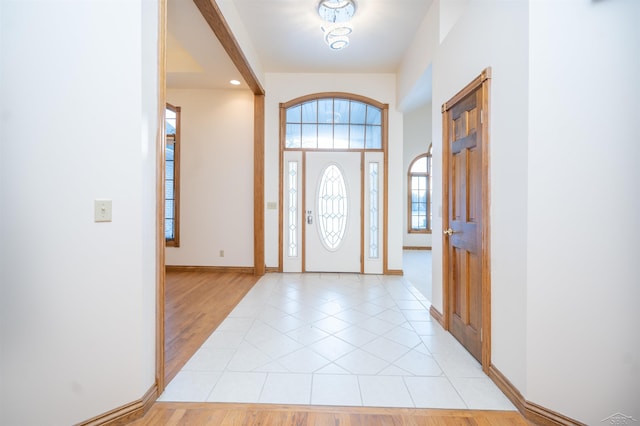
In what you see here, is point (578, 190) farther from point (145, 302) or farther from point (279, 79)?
point (279, 79)

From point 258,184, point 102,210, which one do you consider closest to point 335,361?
point 102,210

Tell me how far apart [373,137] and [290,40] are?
1.93 meters

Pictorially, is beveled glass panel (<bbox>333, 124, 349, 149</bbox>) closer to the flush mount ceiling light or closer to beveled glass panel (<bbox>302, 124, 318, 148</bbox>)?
beveled glass panel (<bbox>302, 124, 318, 148</bbox>)

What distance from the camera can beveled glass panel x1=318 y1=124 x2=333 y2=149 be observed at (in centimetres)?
503

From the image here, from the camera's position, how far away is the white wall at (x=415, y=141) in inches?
325

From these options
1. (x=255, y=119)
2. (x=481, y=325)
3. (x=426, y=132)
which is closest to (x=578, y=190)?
(x=481, y=325)

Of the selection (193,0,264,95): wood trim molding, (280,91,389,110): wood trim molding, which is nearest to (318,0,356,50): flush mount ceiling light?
(193,0,264,95): wood trim molding

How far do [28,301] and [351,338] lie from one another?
2.09m

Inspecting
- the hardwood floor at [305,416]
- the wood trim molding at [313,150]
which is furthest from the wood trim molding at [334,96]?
the hardwood floor at [305,416]

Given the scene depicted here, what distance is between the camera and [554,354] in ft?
5.17

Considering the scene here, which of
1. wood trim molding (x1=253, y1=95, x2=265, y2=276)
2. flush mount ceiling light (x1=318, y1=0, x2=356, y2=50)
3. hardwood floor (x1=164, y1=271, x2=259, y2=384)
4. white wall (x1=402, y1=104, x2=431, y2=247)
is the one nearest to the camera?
hardwood floor (x1=164, y1=271, x2=259, y2=384)

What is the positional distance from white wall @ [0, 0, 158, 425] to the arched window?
7.51 m

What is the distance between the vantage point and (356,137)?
5051mm

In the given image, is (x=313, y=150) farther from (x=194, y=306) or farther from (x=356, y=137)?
(x=194, y=306)
